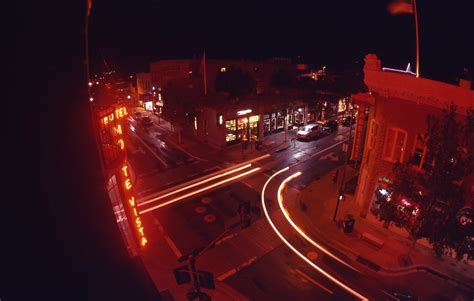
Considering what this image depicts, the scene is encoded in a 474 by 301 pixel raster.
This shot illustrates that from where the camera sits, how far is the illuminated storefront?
12.4 meters

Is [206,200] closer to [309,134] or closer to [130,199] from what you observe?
[130,199]

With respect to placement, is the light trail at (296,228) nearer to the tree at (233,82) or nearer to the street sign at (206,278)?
the street sign at (206,278)

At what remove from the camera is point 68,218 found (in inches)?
296

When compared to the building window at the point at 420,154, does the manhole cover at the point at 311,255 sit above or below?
below

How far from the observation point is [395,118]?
17453 millimetres

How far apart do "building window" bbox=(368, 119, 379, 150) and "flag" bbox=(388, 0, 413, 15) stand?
254 inches

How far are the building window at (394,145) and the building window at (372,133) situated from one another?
3.28 ft

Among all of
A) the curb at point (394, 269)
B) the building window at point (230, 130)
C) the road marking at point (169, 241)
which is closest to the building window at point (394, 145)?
the curb at point (394, 269)

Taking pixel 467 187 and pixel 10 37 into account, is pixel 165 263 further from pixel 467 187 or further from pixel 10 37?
pixel 467 187

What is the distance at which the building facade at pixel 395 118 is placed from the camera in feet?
49.5

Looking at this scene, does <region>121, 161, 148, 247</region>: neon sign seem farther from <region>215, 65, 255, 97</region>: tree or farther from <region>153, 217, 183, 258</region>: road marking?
<region>215, 65, 255, 97</region>: tree

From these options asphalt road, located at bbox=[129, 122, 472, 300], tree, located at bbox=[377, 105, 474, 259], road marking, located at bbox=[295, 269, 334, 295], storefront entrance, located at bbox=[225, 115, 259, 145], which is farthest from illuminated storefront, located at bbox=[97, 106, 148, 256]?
storefront entrance, located at bbox=[225, 115, 259, 145]

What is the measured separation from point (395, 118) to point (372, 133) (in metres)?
2.29

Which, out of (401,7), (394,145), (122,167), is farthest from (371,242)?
(122,167)
